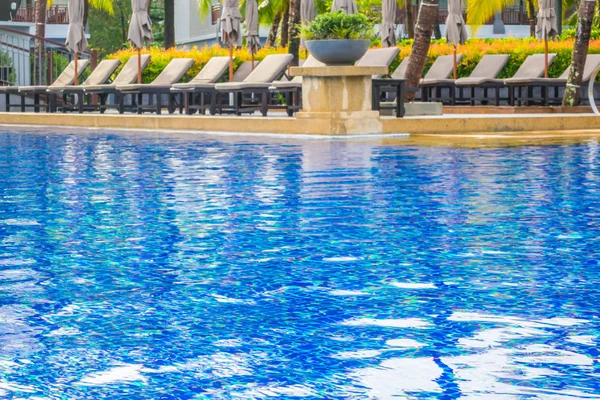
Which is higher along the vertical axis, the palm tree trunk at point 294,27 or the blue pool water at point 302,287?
the palm tree trunk at point 294,27

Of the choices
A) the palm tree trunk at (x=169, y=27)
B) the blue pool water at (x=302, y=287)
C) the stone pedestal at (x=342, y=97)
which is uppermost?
the palm tree trunk at (x=169, y=27)

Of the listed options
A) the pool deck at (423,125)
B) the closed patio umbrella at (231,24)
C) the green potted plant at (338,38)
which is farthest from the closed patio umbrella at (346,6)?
the closed patio umbrella at (231,24)

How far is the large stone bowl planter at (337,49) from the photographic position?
719 inches

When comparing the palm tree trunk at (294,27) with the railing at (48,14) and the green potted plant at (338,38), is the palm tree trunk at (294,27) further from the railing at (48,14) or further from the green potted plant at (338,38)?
the railing at (48,14)

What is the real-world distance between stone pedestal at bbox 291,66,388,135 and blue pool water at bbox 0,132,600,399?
22.4ft

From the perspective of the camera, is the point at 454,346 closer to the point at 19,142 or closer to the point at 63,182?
the point at 63,182

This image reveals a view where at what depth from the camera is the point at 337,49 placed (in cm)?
1830

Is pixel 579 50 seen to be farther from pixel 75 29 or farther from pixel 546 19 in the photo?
pixel 75 29

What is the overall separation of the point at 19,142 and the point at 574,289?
13.9 m

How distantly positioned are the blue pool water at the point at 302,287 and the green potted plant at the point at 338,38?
7304 mm

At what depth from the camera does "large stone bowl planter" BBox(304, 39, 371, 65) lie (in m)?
18.3

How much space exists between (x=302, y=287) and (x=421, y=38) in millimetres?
17595

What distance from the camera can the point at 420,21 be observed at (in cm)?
2241

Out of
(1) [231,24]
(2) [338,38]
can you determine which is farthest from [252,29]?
(2) [338,38]
